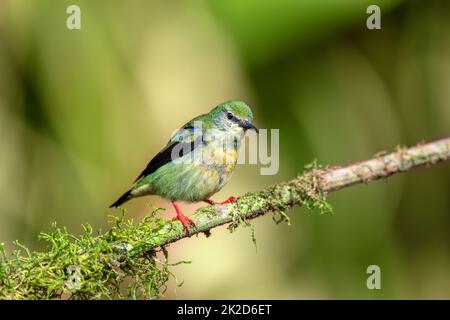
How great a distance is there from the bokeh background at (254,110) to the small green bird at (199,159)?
954 mm

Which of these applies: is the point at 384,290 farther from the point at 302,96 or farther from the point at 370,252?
the point at 302,96

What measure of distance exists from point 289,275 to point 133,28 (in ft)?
9.94

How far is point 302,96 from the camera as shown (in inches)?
281

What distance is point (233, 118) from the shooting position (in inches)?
221

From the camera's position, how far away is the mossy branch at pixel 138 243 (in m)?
3.45

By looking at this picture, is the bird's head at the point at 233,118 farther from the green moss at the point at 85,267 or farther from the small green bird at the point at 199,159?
the green moss at the point at 85,267

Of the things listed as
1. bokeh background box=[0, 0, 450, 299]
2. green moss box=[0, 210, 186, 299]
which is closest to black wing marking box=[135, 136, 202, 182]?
bokeh background box=[0, 0, 450, 299]

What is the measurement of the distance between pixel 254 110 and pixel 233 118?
1104mm

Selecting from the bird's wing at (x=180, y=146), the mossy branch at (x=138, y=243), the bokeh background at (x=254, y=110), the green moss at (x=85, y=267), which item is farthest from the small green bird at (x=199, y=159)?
the green moss at (x=85, y=267)

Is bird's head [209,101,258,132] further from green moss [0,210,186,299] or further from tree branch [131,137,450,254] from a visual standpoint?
green moss [0,210,186,299]

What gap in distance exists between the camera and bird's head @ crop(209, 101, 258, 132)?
18.3ft

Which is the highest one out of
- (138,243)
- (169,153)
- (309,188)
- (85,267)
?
(169,153)

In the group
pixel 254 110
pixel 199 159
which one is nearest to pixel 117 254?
pixel 199 159

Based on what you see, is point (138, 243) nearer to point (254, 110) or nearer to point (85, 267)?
point (85, 267)
